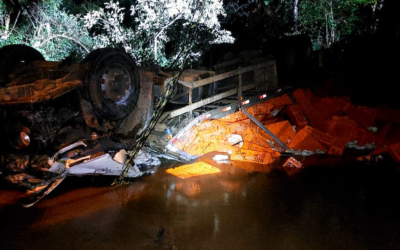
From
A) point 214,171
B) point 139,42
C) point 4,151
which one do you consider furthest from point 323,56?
point 4,151

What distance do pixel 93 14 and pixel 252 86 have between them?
786 cm

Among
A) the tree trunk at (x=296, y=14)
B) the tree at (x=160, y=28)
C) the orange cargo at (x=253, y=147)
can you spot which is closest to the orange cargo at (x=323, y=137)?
the orange cargo at (x=253, y=147)

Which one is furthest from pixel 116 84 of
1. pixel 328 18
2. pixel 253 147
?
pixel 328 18

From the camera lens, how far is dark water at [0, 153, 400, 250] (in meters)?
4.21

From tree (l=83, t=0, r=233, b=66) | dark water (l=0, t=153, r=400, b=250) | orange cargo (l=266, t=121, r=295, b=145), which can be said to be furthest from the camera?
tree (l=83, t=0, r=233, b=66)

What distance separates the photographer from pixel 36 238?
4270mm

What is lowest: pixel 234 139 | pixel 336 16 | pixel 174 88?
pixel 234 139

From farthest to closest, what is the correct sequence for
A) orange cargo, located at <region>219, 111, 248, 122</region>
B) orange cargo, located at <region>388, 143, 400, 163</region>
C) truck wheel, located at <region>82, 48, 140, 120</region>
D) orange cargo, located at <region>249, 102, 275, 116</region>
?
orange cargo, located at <region>249, 102, 275, 116</region>, orange cargo, located at <region>219, 111, 248, 122</region>, orange cargo, located at <region>388, 143, 400, 163</region>, truck wheel, located at <region>82, 48, 140, 120</region>

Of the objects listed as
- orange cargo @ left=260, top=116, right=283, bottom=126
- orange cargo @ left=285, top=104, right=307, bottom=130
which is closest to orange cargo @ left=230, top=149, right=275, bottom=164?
orange cargo @ left=260, top=116, right=283, bottom=126

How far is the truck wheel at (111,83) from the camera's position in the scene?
552 cm

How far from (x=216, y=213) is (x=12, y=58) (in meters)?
5.03

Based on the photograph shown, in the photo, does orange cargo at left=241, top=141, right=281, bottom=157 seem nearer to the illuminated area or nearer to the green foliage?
the illuminated area

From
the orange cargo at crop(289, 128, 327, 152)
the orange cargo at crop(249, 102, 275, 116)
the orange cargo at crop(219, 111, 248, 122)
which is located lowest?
the orange cargo at crop(289, 128, 327, 152)

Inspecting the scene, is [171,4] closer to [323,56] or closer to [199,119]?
[323,56]
